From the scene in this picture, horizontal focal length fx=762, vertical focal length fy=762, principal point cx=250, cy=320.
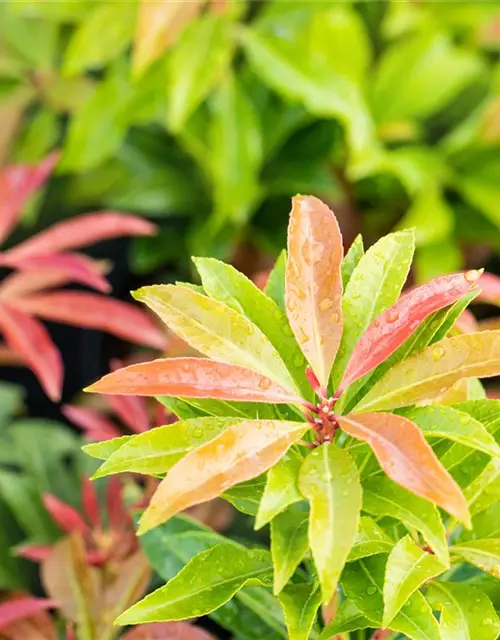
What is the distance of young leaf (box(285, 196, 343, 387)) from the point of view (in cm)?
40

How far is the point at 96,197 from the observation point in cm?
136

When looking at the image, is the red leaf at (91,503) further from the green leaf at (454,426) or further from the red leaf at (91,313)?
the green leaf at (454,426)

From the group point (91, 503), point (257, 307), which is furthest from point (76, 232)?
point (257, 307)

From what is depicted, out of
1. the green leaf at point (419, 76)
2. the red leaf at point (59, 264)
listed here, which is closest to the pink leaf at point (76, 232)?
the red leaf at point (59, 264)

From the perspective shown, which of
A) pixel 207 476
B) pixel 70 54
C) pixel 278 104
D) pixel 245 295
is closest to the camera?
pixel 207 476

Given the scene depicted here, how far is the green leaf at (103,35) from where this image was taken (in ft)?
3.75

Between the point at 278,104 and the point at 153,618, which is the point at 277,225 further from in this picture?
the point at 153,618

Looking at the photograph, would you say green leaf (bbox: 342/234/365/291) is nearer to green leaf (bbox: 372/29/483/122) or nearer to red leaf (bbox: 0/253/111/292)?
red leaf (bbox: 0/253/111/292)

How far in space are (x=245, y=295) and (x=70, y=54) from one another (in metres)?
0.87

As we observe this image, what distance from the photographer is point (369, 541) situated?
0.40 metres

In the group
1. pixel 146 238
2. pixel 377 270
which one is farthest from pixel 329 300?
pixel 146 238

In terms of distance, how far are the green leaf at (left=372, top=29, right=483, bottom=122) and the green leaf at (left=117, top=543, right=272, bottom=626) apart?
3.28 feet

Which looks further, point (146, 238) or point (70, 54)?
point (146, 238)

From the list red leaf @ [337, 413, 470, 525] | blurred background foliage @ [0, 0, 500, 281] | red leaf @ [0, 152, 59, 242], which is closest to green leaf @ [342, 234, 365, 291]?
red leaf @ [337, 413, 470, 525]
